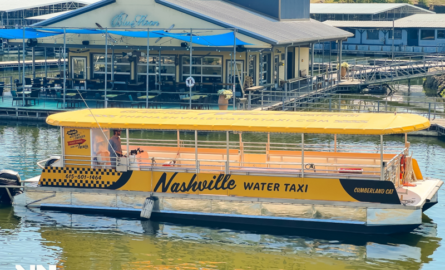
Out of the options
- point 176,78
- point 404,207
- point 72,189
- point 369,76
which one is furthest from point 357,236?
point 369,76

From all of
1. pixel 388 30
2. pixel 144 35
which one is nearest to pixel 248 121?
pixel 144 35

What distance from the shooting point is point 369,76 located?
5150 centimetres

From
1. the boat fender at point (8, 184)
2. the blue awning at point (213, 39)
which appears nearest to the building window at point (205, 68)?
the blue awning at point (213, 39)

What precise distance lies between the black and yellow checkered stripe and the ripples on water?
91 cm

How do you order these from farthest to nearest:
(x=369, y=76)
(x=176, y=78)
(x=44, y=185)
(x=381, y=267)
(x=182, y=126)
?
(x=369, y=76)
(x=176, y=78)
(x=44, y=185)
(x=182, y=126)
(x=381, y=267)

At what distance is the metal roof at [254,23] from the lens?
3757cm

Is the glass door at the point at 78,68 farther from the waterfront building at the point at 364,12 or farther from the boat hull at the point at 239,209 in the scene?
the waterfront building at the point at 364,12

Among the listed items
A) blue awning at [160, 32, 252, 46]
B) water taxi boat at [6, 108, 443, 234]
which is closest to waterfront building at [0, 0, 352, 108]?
blue awning at [160, 32, 252, 46]

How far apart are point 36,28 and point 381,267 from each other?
27755mm

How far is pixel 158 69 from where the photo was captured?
40.6 metres

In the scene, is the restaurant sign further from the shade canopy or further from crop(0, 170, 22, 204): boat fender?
crop(0, 170, 22, 204): boat fender

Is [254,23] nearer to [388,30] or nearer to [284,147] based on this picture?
[284,147]

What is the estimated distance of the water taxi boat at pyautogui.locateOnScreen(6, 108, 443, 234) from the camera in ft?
56.3

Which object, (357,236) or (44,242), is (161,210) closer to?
(44,242)
